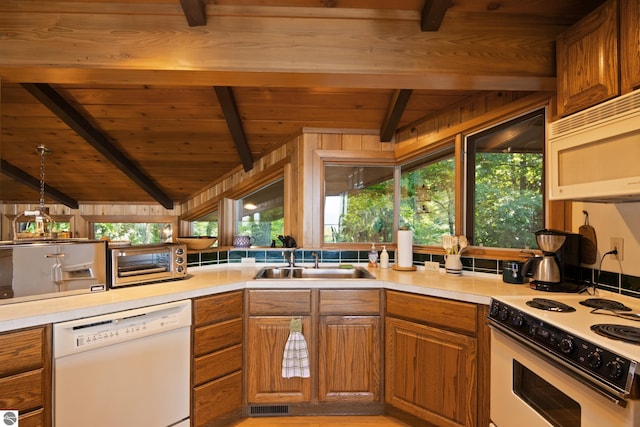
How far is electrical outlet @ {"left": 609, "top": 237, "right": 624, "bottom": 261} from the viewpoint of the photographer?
5.10 feet

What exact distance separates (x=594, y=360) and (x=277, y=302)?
5.13 ft

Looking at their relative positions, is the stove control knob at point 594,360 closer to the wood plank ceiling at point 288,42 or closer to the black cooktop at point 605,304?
the black cooktop at point 605,304

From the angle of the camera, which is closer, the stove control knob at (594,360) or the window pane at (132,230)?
the stove control knob at (594,360)

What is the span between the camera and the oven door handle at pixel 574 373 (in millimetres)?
926

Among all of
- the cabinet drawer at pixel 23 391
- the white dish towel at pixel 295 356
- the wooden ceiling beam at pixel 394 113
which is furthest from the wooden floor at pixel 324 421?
the wooden ceiling beam at pixel 394 113

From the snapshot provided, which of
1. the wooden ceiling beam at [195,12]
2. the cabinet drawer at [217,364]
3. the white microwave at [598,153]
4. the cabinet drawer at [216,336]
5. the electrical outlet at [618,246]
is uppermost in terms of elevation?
the wooden ceiling beam at [195,12]

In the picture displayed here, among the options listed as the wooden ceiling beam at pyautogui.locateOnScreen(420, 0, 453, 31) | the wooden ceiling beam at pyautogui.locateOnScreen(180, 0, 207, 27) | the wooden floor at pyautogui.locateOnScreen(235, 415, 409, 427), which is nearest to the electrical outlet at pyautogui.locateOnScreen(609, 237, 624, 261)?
the wooden ceiling beam at pyautogui.locateOnScreen(420, 0, 453, 31)

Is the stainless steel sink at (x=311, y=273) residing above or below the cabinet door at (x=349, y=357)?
above

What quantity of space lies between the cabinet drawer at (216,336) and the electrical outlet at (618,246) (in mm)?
2102

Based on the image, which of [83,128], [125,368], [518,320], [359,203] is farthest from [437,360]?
[83,128]

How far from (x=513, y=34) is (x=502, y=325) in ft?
5.22

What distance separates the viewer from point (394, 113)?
2.55m

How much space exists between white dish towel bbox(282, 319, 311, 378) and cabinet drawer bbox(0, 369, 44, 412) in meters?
1.18

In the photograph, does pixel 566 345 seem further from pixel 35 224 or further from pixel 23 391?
pixel 35 224
